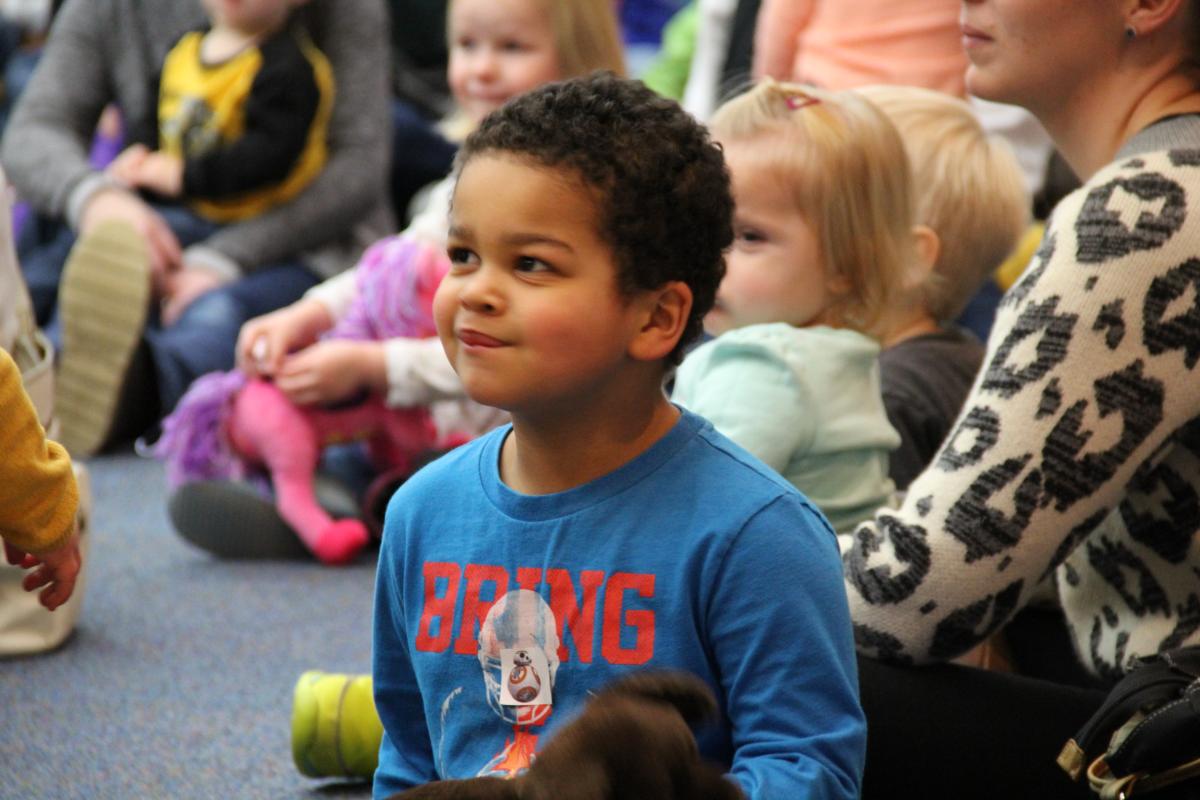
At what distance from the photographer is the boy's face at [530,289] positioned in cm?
97

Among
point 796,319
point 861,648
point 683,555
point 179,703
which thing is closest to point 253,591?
point 179,703

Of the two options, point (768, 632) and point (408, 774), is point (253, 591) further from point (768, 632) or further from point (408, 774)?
point (768, 632)

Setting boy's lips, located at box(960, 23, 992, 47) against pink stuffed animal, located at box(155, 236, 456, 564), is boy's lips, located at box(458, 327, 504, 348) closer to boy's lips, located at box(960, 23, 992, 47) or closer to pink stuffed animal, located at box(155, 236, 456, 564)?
boy's lips, located at box(960, 23, 992, 47)

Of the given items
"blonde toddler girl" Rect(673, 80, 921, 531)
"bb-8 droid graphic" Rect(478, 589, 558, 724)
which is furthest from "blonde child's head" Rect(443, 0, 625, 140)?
"bb-8 droid graphic" Rect(478, 589, 558, 724)

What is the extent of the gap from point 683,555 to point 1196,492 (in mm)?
431

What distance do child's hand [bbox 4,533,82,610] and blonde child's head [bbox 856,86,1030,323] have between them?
946 mm

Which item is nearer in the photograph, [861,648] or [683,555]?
[683,555]

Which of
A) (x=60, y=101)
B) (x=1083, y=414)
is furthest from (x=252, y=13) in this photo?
(x=1083, y=414)

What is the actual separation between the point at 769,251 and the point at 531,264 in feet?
1.90

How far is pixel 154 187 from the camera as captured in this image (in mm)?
3209

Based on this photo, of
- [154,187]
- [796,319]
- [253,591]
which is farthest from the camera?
[154,187]

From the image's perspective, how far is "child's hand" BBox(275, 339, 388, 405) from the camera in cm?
232

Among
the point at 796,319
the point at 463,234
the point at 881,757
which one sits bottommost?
the point at 881,757

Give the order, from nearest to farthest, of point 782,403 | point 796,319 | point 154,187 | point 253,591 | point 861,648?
1. point 861,648
2. point 782,403
3. point 796,319
4. point 253,591
5. point 154,187
